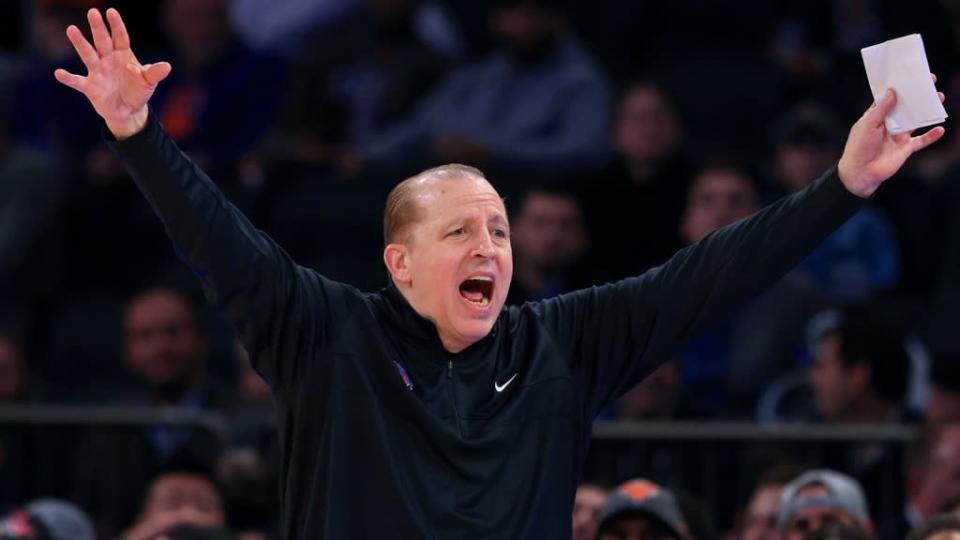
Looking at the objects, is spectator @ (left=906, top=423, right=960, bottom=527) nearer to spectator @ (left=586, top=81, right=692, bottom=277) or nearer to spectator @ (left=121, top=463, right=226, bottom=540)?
spectator @ (left=586, top=81, right=692, bottom=277)

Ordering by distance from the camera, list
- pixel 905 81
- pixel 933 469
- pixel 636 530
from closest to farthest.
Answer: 1. pixel 905 81
2. pixel 636 530
3. pixel 933 469

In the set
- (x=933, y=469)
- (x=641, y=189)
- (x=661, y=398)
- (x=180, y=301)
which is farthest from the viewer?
(x=641, y=189)

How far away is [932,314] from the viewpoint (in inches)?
348

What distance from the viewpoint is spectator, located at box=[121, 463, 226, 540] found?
761cm

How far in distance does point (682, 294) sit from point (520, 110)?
591 cm

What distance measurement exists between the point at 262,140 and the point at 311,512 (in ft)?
23.5

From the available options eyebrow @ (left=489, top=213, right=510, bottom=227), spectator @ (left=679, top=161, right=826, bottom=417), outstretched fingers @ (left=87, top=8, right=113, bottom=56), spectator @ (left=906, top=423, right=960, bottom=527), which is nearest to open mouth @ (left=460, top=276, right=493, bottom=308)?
eyebrow @ (left=489, top=213, right=510, bottom=227)

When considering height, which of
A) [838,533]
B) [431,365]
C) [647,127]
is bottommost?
[431,365]

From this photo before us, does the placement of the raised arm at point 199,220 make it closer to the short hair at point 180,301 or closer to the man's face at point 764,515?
the man's face at point 764,515

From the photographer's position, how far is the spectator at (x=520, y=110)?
33.2ft

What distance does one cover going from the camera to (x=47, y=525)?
23.7 ft

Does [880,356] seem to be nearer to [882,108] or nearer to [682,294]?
[682,294]

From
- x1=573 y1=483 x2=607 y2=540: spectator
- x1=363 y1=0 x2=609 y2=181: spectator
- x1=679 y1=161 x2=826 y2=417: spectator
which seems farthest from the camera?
x1=363 y1=0 x2=609 y2=181: spectator

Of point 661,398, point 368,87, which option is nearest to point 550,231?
point 661,398
